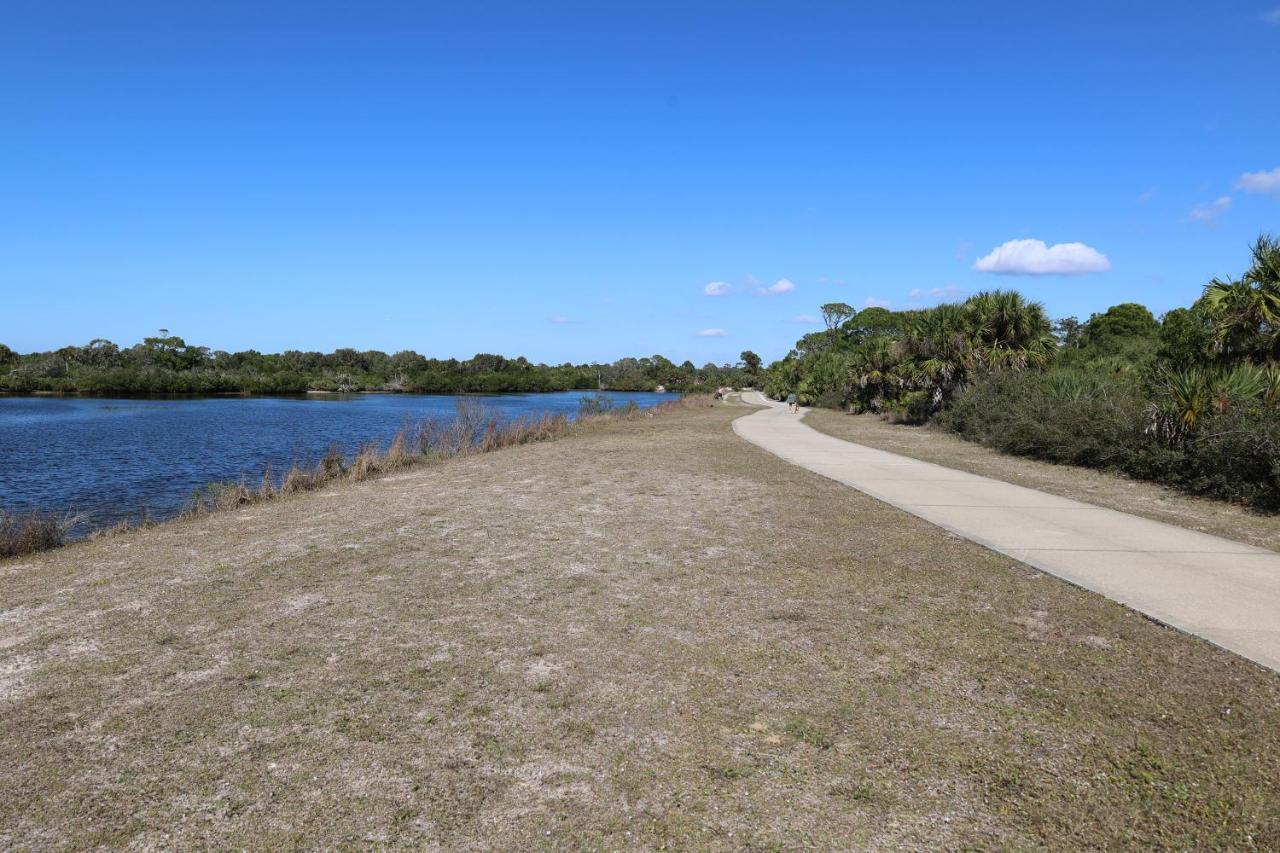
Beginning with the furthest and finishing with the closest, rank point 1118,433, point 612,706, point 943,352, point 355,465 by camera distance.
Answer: point 943,352 → point 355,465 → point 1118,433 → point 612,706

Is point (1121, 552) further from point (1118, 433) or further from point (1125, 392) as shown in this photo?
point (1125, 392)

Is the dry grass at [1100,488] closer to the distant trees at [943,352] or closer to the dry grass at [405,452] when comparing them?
the distant trees at [943,352]

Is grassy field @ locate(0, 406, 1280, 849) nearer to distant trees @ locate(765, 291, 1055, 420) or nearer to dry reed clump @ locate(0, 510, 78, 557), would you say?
dry reed clump @ locate(0, 510, 78, 557)

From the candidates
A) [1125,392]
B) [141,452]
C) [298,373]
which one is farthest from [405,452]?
[298,373]

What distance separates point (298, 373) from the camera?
10169 cm

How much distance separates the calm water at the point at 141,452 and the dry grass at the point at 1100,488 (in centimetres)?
1296

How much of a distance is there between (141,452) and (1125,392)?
93.2ft

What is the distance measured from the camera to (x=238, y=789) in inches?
120

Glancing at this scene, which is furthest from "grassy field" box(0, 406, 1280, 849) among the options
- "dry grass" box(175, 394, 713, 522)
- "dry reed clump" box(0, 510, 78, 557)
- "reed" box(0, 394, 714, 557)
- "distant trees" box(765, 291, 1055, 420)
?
"distant trees" box(765, 291, 1055, 420)

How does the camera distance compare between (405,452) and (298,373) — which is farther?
(298,373)

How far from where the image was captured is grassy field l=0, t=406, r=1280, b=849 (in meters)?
A: 2.86

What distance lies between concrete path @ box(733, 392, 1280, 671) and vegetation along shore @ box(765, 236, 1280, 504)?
86.6 inches

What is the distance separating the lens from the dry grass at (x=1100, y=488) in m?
8.41

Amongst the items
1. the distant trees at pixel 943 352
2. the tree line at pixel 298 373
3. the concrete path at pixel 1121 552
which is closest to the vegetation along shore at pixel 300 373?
the tree line at pixel 298 373
